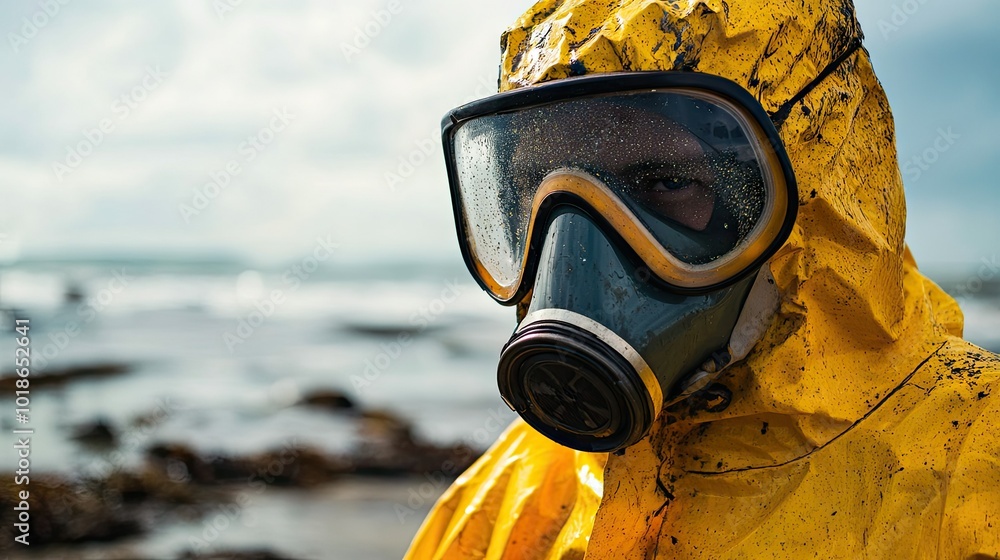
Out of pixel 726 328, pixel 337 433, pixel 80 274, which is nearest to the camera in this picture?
pixel 726 328

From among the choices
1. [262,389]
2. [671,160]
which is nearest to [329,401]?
[262,389]

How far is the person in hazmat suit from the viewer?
135 centimetres

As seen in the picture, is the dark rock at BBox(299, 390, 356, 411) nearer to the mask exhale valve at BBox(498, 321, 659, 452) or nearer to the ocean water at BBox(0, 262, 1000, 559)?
the ocean water at BBox(0, 262, 1000, 559)

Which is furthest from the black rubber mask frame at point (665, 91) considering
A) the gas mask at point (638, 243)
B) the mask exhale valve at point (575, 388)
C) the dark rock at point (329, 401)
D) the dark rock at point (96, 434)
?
the dark rock at point (329, 401)

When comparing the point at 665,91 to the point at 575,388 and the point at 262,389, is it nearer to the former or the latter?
the point at 575,388

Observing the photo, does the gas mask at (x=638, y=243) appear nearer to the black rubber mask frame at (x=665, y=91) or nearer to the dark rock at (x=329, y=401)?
the black rubber mask frame at (x=665, y=91)

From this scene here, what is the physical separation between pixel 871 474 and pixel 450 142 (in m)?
0.97

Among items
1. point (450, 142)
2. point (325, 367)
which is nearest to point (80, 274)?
point (325, 367)

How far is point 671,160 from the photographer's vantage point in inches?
54.1

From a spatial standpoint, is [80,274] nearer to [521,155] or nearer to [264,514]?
[264,514]

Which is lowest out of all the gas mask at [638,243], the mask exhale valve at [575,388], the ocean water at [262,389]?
the ocean water at [262,389]

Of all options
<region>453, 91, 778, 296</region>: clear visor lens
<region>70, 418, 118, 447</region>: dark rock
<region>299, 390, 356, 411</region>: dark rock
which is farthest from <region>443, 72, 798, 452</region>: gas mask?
<region>299, 390, 356, 411</region>: dark rock

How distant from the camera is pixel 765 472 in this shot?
1.48 meters

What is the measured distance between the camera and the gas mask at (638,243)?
133cm
